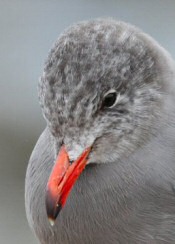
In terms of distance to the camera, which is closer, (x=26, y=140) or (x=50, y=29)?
(x=26, y=140)

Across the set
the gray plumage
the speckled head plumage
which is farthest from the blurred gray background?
the speckled head plumage

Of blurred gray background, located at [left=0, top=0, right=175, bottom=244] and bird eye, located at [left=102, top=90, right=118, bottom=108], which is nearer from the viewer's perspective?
bird eye, located at [left=102, top=90, right=118, bottom=108]

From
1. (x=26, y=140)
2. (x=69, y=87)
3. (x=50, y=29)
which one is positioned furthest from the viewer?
(x=50, y=29)

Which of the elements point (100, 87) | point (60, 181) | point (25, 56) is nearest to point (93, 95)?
point (100, 87)

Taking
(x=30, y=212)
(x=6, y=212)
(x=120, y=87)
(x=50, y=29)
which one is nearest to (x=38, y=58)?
(x=50, y=29)

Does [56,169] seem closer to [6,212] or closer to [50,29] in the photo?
[6,212]

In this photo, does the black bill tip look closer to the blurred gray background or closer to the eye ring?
the eye ring
